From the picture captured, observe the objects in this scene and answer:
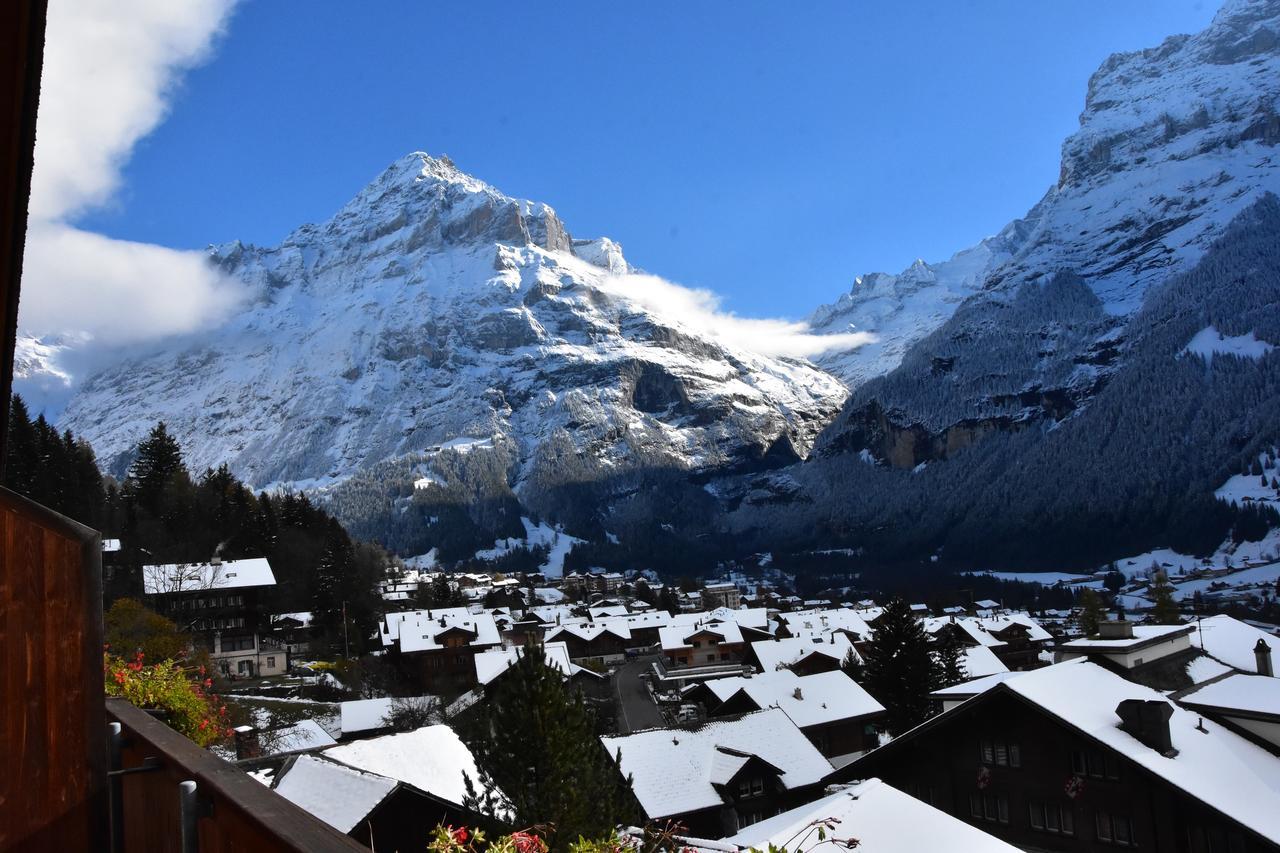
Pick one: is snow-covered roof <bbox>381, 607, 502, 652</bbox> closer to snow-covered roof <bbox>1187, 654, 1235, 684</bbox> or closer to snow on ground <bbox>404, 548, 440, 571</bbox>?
snow-covered roof <bbox>1187, 654, 1235, 684</bbox>

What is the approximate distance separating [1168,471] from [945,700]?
554 ft

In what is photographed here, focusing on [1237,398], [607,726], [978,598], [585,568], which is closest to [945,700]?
[607,726]

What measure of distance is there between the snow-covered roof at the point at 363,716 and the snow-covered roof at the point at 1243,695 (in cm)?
2995

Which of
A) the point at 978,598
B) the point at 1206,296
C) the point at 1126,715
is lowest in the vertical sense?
the point at 978,598

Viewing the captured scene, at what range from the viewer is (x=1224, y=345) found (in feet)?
595

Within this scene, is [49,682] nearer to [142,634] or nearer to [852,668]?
[142,634]

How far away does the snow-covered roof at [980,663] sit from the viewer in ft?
167

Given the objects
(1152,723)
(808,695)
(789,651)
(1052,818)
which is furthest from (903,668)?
(789,651)

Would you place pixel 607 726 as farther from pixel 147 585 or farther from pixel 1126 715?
pixel 1126 715

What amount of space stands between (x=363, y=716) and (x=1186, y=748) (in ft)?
101

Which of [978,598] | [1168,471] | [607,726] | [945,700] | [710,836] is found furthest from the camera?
[1168,471]

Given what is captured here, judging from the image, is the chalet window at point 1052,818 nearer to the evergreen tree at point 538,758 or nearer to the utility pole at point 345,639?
the evergreen tree at point 538,758

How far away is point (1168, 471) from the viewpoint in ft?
549

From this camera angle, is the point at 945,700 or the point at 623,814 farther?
the point at 945,700
